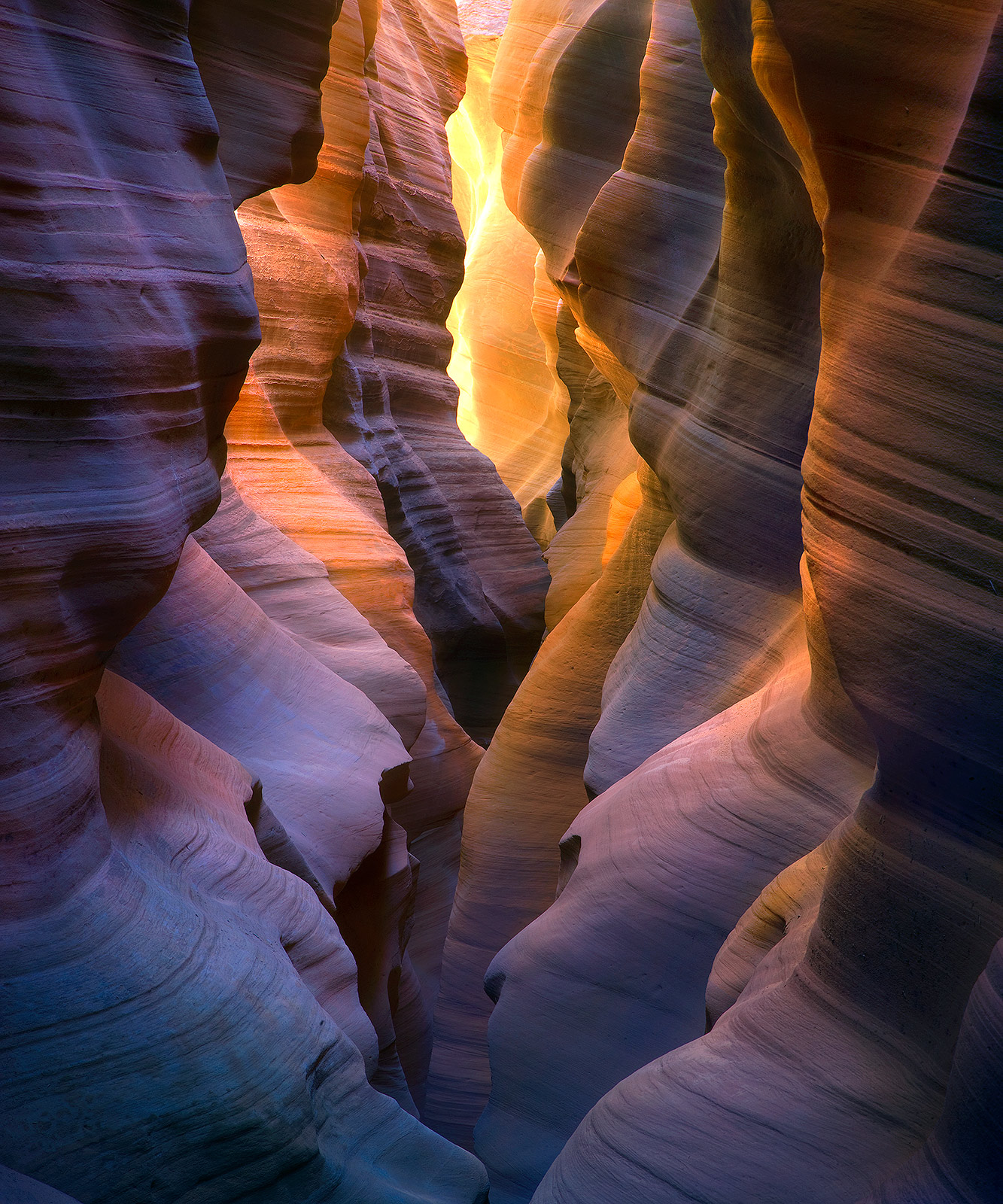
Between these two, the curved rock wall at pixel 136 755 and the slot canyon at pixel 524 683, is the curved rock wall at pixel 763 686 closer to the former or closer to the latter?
the slot canyon at pixel 524 683

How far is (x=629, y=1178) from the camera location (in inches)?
87.7

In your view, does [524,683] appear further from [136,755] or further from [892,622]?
[892,622]

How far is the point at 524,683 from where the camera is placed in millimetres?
5871

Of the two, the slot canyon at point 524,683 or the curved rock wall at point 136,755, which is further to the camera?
the curved rock wall at point 136,755

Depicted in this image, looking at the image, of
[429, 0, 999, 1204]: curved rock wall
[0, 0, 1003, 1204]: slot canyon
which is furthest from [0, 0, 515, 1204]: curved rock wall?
[429, 0, 999, 1204]: curved rock wall

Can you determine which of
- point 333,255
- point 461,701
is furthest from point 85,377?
point 461,701

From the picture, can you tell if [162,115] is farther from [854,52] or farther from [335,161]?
[335,161]

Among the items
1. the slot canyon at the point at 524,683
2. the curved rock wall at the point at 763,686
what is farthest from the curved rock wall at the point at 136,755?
the curved rock wall at the point at 763,686

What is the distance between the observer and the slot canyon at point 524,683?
192cm

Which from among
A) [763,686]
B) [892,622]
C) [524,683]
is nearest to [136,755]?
[892,622]

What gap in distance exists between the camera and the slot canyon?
1.92 metres

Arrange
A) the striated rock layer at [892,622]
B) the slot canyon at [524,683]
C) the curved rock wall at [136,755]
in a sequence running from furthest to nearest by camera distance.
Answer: the curved rock wall at [136,755], the slot canyon at [524,683], the striated rock layer at [892,622]

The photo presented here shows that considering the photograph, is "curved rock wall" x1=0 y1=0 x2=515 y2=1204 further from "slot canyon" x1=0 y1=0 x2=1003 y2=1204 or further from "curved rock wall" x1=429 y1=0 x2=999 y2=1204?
"curved rock wall" x1=429 y1=0 x2=999 y2=1204

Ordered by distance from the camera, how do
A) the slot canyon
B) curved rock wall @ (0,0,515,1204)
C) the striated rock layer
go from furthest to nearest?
curved rock wall @ (0,0,515,1204) → the slot canyon → the striated rock layer
